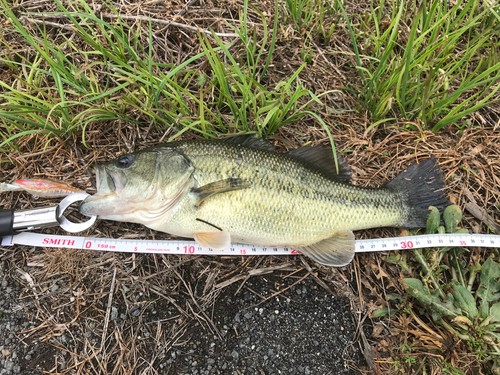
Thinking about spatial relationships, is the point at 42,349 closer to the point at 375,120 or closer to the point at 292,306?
the point at 292,306

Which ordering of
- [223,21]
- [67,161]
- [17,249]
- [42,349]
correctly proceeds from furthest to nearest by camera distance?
[223,21] → [67,161] → [17,249] → [42,349]

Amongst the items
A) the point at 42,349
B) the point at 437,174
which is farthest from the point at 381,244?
the point at 42,349

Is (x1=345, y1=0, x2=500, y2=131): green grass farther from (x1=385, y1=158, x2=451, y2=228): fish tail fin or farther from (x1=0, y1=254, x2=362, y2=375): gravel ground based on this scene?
(x1=0, y1=254, x2=362, y2=375): gravel ground

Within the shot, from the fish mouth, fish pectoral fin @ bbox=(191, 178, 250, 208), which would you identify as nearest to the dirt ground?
the fish mouth

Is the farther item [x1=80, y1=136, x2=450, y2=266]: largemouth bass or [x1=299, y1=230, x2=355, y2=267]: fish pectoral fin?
[x1=299, y1=230, x2=355, y2=267]: fish pectoral fin

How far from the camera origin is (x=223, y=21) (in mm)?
3369

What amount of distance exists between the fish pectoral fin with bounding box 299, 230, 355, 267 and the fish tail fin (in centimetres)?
61

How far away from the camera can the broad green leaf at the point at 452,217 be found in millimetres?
2891

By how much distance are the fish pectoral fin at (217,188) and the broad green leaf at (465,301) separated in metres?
2.18

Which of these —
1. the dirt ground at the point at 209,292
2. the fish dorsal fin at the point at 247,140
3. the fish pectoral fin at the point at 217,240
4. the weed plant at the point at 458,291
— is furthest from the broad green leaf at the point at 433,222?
the fish pectoral fin at the point at 217,240

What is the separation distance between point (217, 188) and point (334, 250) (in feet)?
4.19

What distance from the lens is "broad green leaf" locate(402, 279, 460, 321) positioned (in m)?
2.60

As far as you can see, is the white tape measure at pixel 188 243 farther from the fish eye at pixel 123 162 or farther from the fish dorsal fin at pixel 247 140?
the fish dorsal fin at pixel 247 140

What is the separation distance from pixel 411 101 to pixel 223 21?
2288mm
